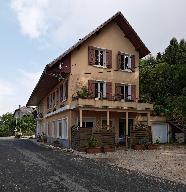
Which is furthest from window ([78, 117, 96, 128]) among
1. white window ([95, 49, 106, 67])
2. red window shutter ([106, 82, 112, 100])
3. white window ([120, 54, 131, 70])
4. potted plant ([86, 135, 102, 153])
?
white window ([120, 54, 131, 70])

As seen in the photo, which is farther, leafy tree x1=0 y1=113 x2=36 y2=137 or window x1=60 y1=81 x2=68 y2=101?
leafy tree x1=0 y1=113 x2=36 y2=137

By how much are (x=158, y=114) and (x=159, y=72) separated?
894 cm

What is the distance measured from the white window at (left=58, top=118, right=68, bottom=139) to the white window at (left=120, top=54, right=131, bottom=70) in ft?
22.6

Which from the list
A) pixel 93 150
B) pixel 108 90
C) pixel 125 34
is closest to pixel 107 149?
pixel 93 150

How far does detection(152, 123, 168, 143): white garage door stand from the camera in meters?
34.0

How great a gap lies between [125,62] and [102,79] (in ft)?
10.7

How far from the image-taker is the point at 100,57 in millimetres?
30703

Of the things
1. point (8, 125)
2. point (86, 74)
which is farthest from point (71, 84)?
point (8, 125)

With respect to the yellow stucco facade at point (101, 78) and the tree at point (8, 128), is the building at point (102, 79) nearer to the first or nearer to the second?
the yellow stucco facade at point (101, 78)

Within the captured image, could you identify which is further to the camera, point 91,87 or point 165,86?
point 165,86

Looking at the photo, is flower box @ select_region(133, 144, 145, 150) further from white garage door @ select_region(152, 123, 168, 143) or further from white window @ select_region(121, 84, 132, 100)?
white garage door @ select_region(152, 123, 168, 143)

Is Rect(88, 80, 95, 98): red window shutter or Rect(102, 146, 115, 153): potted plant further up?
Rect(88, 80, 95, 98): red window shutter

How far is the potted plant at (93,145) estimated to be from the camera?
938 inches

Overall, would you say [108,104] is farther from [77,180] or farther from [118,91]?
[77,180]
